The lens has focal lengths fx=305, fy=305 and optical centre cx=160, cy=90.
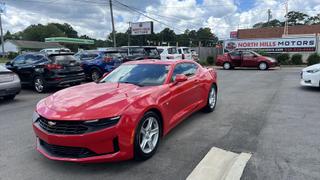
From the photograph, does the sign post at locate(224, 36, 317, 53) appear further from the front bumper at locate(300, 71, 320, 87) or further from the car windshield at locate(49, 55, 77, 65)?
the car windshield at locate(49, 55, 77, 65)

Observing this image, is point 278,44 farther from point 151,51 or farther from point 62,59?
point 62,59

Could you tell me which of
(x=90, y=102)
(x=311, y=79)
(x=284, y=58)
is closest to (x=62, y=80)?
(x=90, y=102)

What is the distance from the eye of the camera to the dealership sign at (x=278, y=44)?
2736 cm

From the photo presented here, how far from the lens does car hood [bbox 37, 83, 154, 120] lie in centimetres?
391

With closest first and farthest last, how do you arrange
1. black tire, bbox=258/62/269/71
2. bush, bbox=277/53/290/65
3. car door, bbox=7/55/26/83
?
car door, bbox=7/55/26/83, black tire, bbox=258/62/269/71, bush, bbox=277/53/290/65

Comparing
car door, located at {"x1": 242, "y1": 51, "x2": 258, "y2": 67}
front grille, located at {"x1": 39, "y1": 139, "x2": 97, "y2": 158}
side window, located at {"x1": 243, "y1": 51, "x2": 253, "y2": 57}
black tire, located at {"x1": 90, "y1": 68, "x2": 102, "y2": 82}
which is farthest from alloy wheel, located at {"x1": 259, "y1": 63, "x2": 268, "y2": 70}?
front grille, located at {"x1": 39, "y1": 139, "x2": 97, "y2": 158}

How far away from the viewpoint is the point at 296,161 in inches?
167

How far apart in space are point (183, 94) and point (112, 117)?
214 cm

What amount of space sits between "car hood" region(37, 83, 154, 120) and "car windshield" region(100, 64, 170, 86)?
0.37m

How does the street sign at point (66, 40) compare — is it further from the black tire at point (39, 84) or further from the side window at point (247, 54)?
the black tire at point (39, 84)

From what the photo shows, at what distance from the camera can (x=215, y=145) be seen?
16.3 feet

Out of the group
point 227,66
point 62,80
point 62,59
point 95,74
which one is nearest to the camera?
point 62,80

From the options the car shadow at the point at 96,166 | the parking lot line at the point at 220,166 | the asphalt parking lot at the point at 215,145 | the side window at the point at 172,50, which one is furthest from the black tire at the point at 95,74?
the side window at the point at 172,50

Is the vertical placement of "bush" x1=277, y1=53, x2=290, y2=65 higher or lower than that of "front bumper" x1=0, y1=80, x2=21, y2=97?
higher
